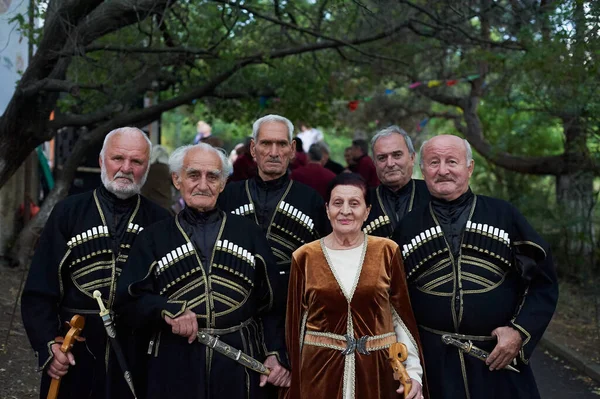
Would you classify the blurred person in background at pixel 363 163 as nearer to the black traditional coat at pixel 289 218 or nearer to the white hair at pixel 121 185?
the black traditional coat at pixel 289 218

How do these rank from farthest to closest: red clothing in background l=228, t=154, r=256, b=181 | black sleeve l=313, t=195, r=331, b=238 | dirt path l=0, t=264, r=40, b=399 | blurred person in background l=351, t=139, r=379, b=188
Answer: blurred person in background l=351, t=139, r=379, b=188, red clothing in background l=228, t=154, r=256, b=181, dirt path l=0, t=264, r=40, b=399, black sleeve l=313, t=195, r=331, b=238

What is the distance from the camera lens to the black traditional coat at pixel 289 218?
5.91 meters

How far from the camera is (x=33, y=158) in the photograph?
48.2ft

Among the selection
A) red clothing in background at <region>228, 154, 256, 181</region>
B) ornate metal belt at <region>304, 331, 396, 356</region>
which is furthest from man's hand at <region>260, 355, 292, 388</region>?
red clothing in background at <region>228, 154, 256, 181</region>

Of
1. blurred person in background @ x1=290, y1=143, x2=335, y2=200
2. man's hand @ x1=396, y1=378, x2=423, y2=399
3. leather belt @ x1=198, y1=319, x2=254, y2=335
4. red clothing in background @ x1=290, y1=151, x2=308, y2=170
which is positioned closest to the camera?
man's hand @ x1=396, y1=378, x2=423, y2=399

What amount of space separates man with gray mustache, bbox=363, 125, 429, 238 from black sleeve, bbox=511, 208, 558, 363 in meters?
1.05

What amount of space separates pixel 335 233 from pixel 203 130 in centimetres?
1356

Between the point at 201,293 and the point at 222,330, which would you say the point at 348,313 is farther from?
the point at 201,293

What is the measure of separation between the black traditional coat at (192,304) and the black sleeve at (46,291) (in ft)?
1.42

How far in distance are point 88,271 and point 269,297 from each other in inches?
39.8

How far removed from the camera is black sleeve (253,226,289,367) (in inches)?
197

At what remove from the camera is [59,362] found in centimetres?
491

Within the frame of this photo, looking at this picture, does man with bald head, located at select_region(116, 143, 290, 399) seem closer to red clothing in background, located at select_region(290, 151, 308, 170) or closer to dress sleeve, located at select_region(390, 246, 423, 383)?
dress sleeve, located at select_region(390, 246, 423, 383)

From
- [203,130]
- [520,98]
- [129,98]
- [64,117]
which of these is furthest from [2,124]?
[203,130]
